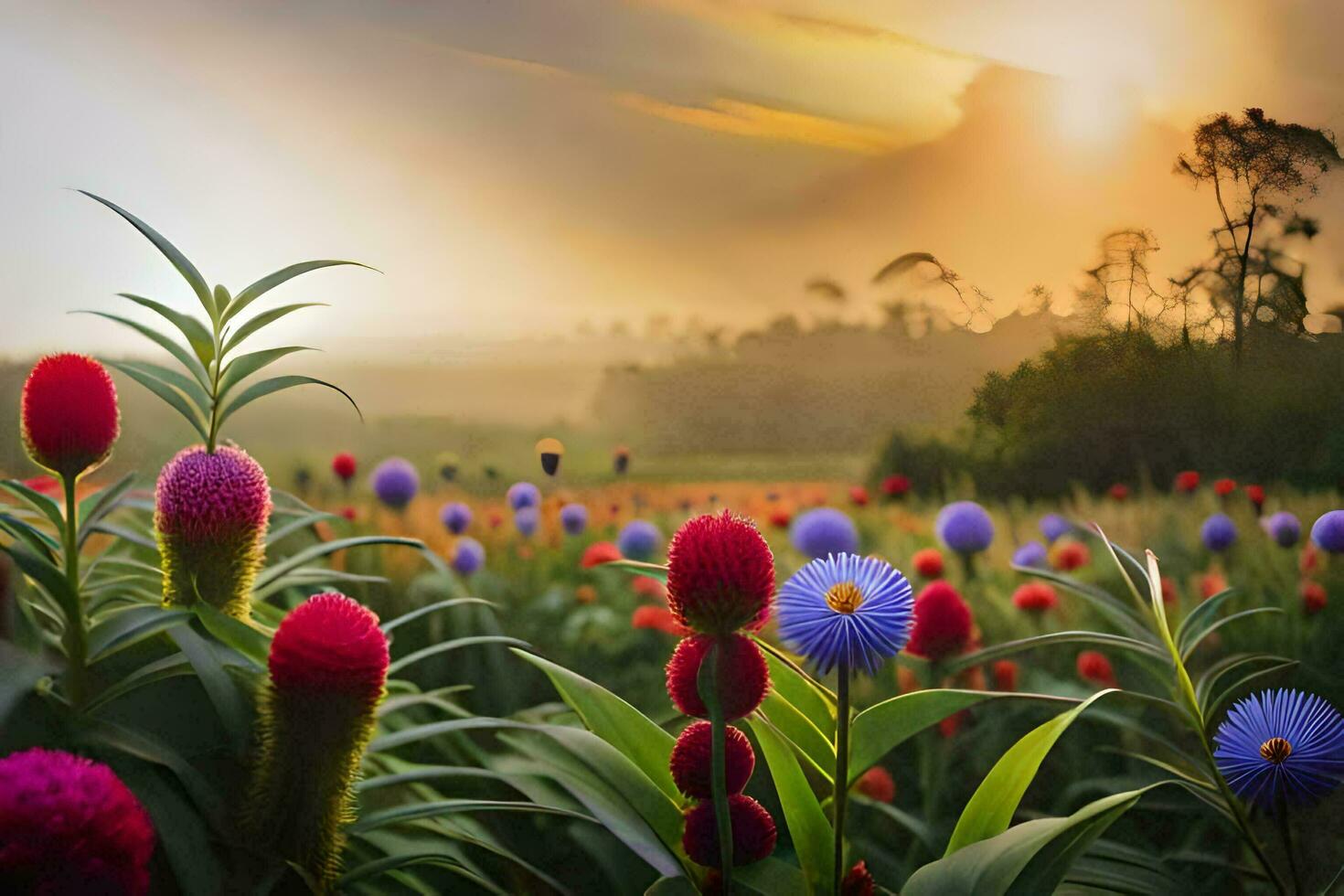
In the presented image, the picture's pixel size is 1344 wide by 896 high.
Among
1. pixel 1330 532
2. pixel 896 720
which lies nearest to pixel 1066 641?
pixel 896 720

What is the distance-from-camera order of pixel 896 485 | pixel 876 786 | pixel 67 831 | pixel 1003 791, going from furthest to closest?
pixel 896 485 < pixel 876 786 < pixel 1003 791 < pixel 67 831

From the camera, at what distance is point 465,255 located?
46.5 inches

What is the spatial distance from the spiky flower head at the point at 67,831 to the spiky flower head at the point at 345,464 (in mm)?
617

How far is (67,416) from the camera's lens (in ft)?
2.82

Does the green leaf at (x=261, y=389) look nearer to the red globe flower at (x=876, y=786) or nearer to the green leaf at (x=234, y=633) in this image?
the green leaf at (x=234, y=633)

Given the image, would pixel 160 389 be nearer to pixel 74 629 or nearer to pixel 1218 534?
pixel 74 629

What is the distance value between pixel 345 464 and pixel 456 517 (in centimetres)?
15

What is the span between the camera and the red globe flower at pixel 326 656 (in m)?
0.75

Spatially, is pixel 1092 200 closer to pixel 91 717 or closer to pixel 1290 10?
pixel 1290 10

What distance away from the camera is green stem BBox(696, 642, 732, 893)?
27.9 inches

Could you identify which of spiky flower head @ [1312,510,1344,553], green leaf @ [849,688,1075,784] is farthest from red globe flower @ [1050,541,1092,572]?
green leaf @ [849,688,1075,784]

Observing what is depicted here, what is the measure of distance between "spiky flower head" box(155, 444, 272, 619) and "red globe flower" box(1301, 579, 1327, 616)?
992 millimetres

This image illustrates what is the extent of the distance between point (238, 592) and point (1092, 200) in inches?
35.8

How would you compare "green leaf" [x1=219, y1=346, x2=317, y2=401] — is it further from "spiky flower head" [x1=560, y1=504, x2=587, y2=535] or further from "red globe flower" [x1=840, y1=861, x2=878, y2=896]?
"red globe flower" [x1=840, y1=861, x2=878, y2=896]
